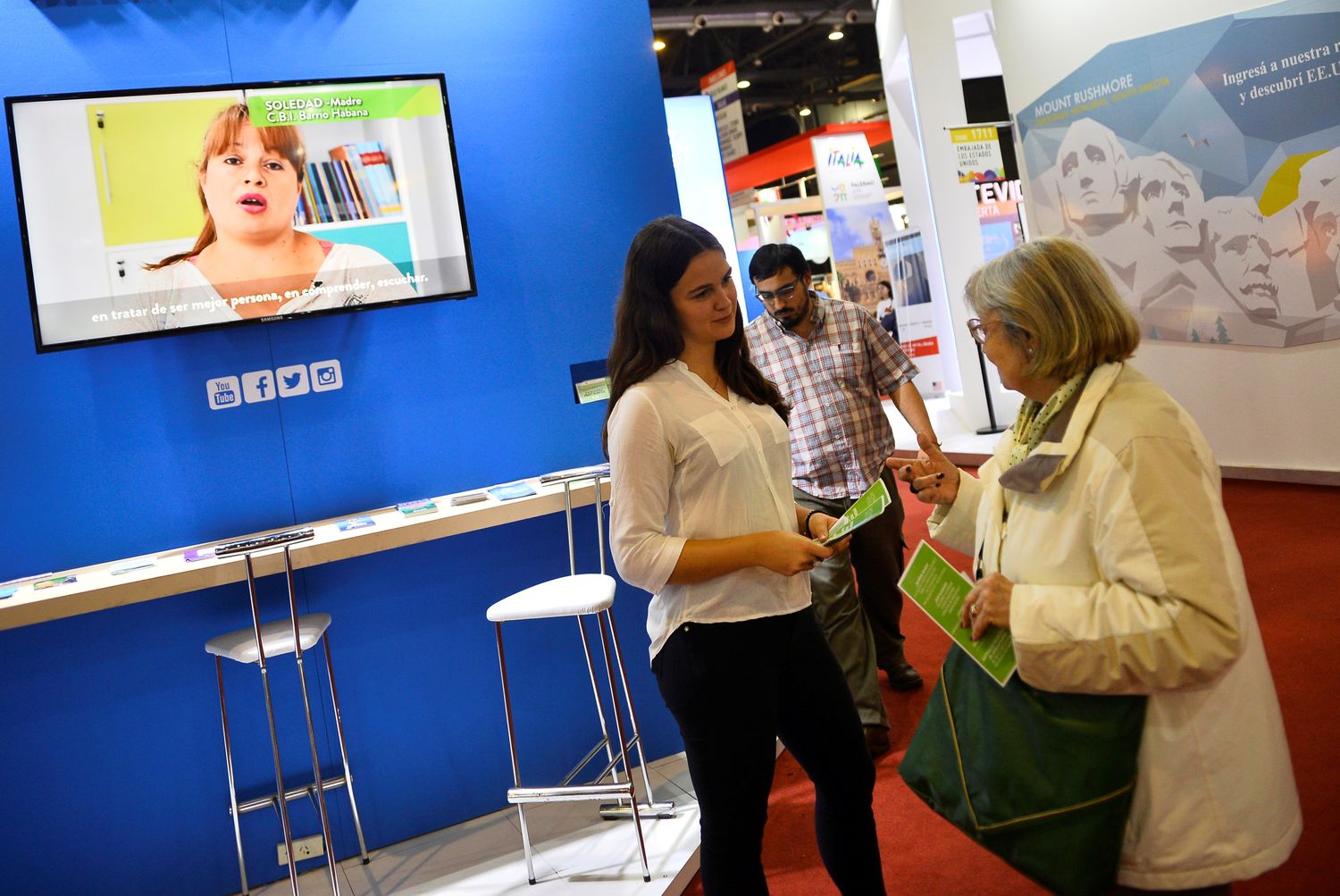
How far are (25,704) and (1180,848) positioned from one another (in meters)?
3.19

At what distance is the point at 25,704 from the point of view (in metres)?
3.14

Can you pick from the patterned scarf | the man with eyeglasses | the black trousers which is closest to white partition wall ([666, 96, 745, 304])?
the man with eyeglasses

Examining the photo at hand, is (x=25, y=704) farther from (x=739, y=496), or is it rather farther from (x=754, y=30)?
(x=754, y=30)

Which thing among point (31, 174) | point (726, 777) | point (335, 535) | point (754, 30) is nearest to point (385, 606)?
point (335, 535)

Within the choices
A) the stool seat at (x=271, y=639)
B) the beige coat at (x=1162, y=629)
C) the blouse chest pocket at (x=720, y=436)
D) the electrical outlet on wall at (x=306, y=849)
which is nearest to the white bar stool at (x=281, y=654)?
the stool seat at (x=271, y=639)

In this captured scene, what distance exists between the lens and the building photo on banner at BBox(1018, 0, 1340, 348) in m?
5.36

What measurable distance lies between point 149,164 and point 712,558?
242 centimetres

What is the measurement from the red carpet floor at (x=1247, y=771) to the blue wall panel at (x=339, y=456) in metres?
0.86

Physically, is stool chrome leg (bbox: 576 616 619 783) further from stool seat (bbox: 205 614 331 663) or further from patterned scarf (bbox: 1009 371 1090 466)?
patterned scarf (bbox: 1009 371 1090 466)

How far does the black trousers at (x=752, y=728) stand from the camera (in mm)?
1836

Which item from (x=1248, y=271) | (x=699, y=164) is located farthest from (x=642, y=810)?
(x=1248, y=271)

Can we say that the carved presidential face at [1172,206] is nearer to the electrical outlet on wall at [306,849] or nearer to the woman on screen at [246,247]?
the woman on screen at [246,247]

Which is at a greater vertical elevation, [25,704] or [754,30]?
[754,30]

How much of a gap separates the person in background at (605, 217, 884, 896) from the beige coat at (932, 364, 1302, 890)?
0.49 metres
